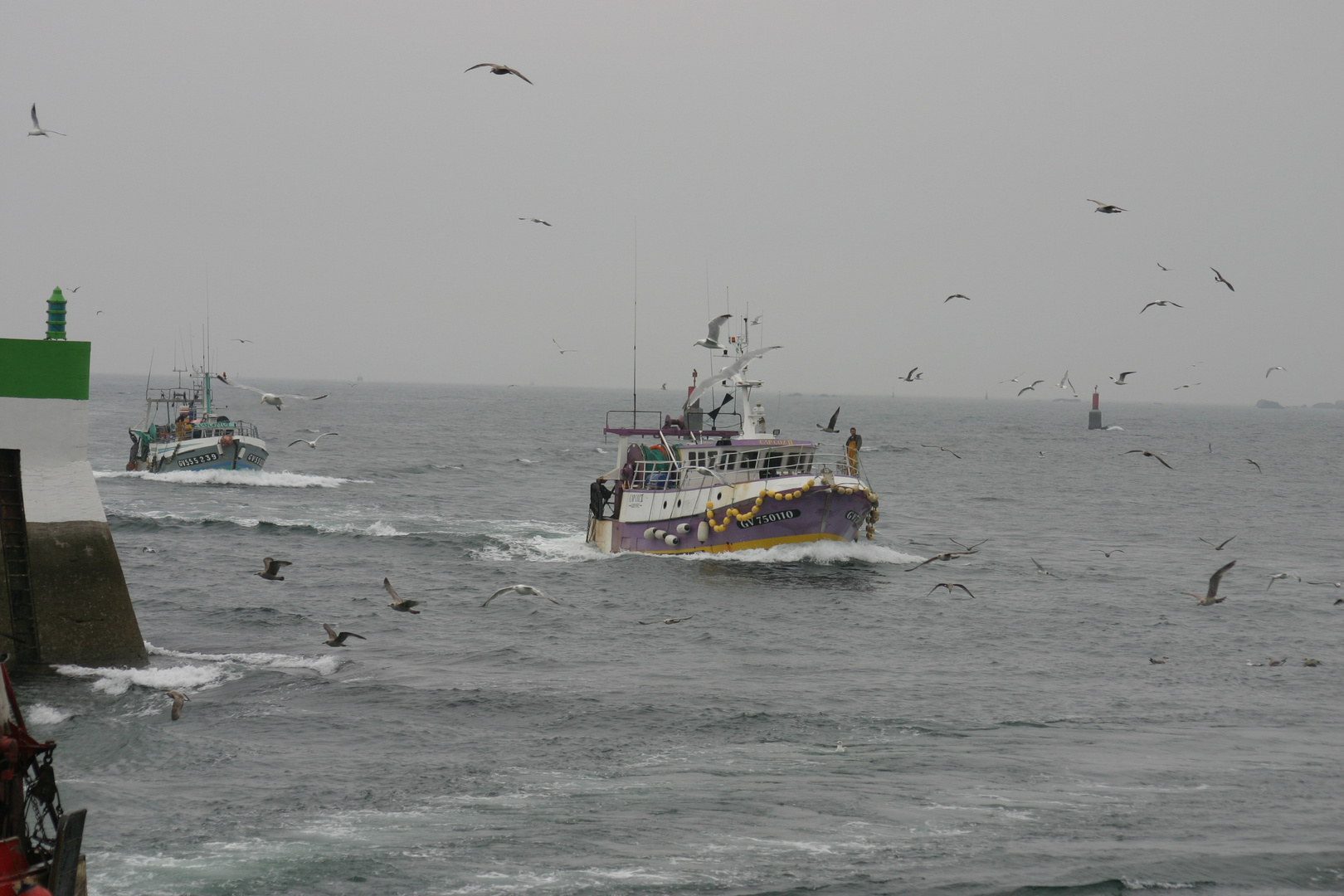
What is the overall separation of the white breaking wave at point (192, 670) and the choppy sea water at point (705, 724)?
11 centimetres

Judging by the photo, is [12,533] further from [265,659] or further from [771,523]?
[771,523]

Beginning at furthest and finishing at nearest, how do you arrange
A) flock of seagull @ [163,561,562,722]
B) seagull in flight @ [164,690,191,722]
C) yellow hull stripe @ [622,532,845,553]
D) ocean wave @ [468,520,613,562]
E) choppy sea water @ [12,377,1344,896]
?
1. ocean wave @ [468,520,613,562]
2. yellow hull stripe @ [622,532,845,553]
3. flock of seagull @ [163,561,562,722]
4. seagull in flight @ [164,690,191,722]
5. choppy sea water @ [12,377,1344,896]

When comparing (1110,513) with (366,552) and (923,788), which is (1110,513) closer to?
(366,552)

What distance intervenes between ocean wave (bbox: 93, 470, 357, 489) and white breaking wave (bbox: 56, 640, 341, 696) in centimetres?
4471

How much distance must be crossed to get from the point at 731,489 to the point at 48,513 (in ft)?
75.4

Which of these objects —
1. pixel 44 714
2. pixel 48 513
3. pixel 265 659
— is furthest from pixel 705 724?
pixel 48 513

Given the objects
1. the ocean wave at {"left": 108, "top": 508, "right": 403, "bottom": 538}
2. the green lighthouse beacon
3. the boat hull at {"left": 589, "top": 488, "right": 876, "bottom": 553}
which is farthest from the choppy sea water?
the green lighthouse beacon

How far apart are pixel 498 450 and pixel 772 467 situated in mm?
74445

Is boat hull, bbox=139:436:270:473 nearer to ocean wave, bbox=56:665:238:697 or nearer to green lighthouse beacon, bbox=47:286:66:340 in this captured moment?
ocean wave, bbox=56:665:238:697

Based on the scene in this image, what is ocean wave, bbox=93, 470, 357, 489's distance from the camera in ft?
221

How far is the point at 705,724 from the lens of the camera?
20.5 meters

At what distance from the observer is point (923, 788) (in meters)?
17.1

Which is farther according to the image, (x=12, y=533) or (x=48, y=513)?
(x=48, y=513)

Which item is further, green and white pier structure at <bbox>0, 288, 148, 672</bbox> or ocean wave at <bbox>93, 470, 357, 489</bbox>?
ocean wave at <bbox>93, 470, 357, 489</bbox>
